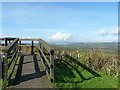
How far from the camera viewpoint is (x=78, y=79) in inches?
544

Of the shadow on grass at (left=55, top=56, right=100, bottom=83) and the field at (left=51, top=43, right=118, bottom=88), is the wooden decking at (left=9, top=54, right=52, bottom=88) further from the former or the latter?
the shadow on grass at (left=55, top=56, right=100, bottom=83)

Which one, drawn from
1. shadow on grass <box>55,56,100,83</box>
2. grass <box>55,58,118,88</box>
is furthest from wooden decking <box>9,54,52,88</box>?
shadow on grass <box>55,56,100,83</box>

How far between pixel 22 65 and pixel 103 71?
12.6ft

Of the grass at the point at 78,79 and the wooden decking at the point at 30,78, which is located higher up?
the wooden decking at the point at 30,78

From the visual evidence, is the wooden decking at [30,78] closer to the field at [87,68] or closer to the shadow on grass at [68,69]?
the field at [87,68]

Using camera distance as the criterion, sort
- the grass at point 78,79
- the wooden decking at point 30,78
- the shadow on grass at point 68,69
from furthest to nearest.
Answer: the shadow on grass at point 68,69 < the grass at point 78,79 < the wooden decking at point 30,78

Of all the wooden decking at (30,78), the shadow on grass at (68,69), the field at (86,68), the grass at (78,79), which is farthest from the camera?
the shadow on grass at (68,69)

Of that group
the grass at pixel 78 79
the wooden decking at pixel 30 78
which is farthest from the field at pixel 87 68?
the wooden decking at pixel 30 78

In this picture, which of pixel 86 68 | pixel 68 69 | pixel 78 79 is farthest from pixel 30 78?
pixel 86 68

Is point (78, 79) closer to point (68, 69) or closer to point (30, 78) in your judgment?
point (30, 78)

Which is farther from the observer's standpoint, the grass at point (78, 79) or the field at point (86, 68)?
the field at point (86, 68)

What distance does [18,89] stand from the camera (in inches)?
403

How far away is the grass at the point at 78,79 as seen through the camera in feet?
40.8

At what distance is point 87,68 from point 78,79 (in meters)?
3.21
